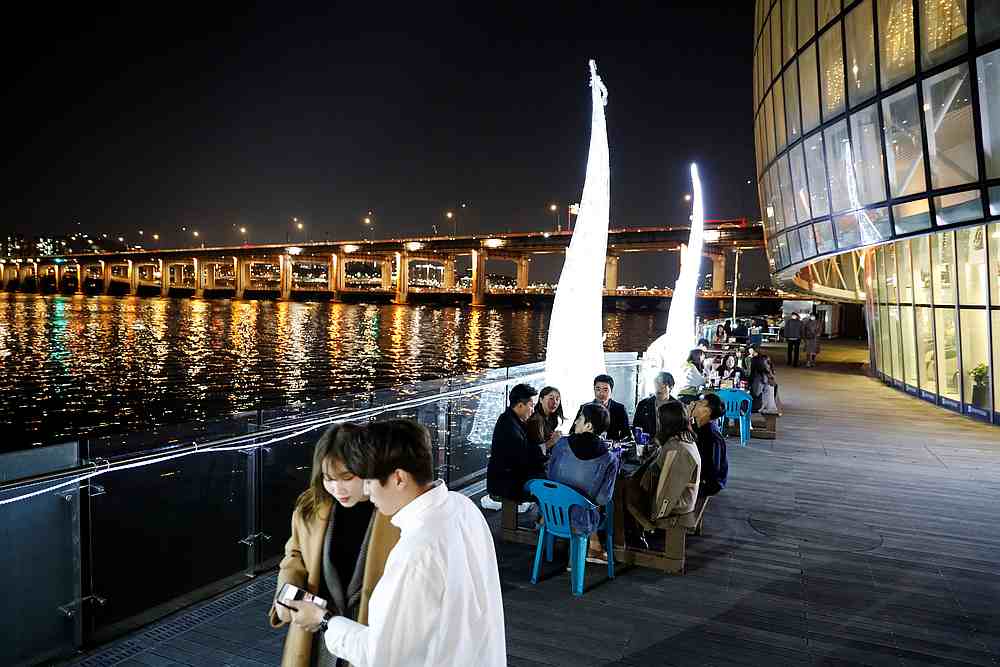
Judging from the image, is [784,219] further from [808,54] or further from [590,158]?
[590,158]

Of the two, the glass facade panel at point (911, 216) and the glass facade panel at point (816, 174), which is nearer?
the glass facade panel at point (911, 216)

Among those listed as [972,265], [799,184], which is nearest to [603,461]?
[972,265]

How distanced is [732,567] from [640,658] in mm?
2023

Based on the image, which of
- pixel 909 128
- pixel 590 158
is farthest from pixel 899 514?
pixel 909 128

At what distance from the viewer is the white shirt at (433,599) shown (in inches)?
75.9

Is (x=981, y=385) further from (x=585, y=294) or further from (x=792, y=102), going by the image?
(x=585, y=294)

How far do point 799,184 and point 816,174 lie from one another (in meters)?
1.60

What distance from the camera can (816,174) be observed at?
1914cm

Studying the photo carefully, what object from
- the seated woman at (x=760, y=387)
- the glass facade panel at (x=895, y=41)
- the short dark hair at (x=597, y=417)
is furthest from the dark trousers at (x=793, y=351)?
the short dark hair at (x=597, y=417)

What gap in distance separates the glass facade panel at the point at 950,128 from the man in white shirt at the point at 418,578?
1428 cm

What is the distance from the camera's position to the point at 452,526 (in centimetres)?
204

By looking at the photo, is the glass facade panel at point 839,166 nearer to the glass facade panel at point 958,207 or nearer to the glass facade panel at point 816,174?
the glass facade panel at point 816,174

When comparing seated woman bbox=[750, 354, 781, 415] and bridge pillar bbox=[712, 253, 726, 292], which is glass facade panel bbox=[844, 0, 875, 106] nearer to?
seated woman bbox=[750, 354, 781, 415]

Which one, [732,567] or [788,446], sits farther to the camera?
[788,446]
